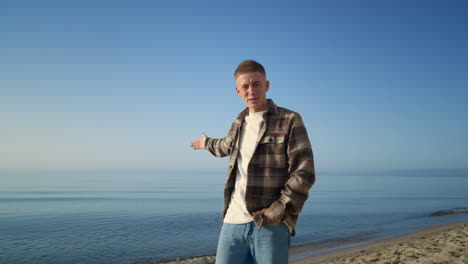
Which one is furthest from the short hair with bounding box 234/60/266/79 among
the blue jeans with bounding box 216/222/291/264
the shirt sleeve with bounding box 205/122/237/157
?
the blue jeans with bounding box 216/222/291/264

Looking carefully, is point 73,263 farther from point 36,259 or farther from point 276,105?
point 276,105

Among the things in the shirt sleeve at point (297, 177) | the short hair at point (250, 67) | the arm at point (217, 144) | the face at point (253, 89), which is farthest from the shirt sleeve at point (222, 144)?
the shirt sleeve at point (297, 177)

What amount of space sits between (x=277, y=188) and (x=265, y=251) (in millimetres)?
459

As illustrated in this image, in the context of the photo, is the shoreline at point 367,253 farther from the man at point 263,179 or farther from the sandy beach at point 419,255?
the man at point 263,179

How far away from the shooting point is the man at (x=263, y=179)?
231 cm

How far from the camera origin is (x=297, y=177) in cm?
227

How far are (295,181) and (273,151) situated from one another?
31 cm

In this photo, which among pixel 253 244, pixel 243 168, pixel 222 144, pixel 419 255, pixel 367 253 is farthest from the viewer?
pixel 367 253

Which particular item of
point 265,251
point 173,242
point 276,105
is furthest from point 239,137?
point 173,242

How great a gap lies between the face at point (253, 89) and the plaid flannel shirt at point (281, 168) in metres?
0.11

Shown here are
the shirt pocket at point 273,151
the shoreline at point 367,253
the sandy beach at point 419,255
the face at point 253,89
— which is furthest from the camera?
the shoreline at point 367,253

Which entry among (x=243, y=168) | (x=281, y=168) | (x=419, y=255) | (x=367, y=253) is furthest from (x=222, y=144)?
(x=367, y=253)

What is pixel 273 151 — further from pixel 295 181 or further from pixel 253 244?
pixel 253 244

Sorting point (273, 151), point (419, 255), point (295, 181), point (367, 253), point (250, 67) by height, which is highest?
point (250, 67)
